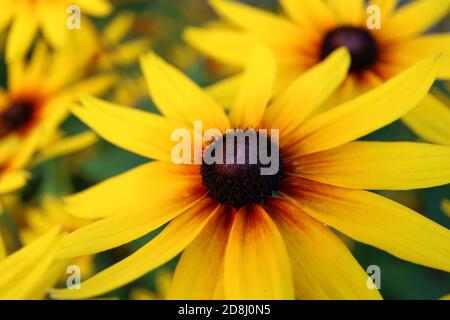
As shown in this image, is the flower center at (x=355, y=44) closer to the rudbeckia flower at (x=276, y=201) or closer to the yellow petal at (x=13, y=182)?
the rudbeckia flower at (x=276, y=201)

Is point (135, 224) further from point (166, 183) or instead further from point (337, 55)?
point (337, 55)

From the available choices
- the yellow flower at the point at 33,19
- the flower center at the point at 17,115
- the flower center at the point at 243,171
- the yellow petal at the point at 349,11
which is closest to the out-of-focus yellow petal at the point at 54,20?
the yellow flower at the point at 33,19

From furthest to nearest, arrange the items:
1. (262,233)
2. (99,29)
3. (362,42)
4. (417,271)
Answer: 1. (99,29)
2. (417,271)
3. (362,42)
4. (262,233)

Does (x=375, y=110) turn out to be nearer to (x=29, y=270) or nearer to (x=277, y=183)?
(x=277, y=183)

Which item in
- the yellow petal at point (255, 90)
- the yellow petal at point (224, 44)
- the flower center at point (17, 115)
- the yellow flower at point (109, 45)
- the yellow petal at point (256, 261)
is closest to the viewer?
the yellow petal at point (256, 261)

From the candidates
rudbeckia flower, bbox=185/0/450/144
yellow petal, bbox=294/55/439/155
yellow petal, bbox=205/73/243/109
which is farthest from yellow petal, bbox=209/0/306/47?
yellow petal, bbox=294/55/439/155

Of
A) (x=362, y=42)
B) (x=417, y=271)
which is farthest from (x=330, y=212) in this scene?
(x=417, y=271)
